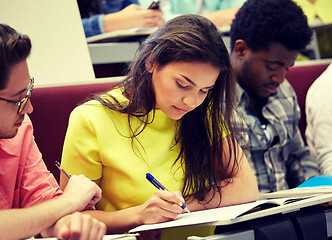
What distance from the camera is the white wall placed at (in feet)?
5.86

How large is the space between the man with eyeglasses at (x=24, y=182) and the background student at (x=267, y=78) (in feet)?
2.78

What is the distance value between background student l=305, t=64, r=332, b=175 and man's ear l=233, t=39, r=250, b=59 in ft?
1.26

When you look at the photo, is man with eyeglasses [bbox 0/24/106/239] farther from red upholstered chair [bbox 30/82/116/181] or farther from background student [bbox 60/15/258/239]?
red upholstered chair [bbox 30/82/116/181]

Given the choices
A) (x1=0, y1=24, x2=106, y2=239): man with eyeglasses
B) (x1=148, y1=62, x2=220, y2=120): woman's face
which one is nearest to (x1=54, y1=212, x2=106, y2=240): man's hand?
(x1=0, y1=24, x2=106, y2=239): man with eyeglasses

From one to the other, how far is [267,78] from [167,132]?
66cm

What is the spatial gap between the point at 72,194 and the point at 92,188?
5cm

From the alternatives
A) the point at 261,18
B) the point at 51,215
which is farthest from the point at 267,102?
the point at 51,215

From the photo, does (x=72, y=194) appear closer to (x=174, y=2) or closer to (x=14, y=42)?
(x=14, y=42)

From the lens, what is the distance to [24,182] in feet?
4.33

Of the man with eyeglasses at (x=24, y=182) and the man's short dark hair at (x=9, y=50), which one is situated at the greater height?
the man's short dark hair at (x=9, y=50)

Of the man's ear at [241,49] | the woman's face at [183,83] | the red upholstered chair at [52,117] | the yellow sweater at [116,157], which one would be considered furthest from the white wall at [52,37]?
the man's ear at [241,49]

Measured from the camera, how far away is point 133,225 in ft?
4.13

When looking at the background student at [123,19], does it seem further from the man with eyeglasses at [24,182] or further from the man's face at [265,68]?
the man with eyeglasses at [24,182]

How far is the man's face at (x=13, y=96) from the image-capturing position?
1.12 m
